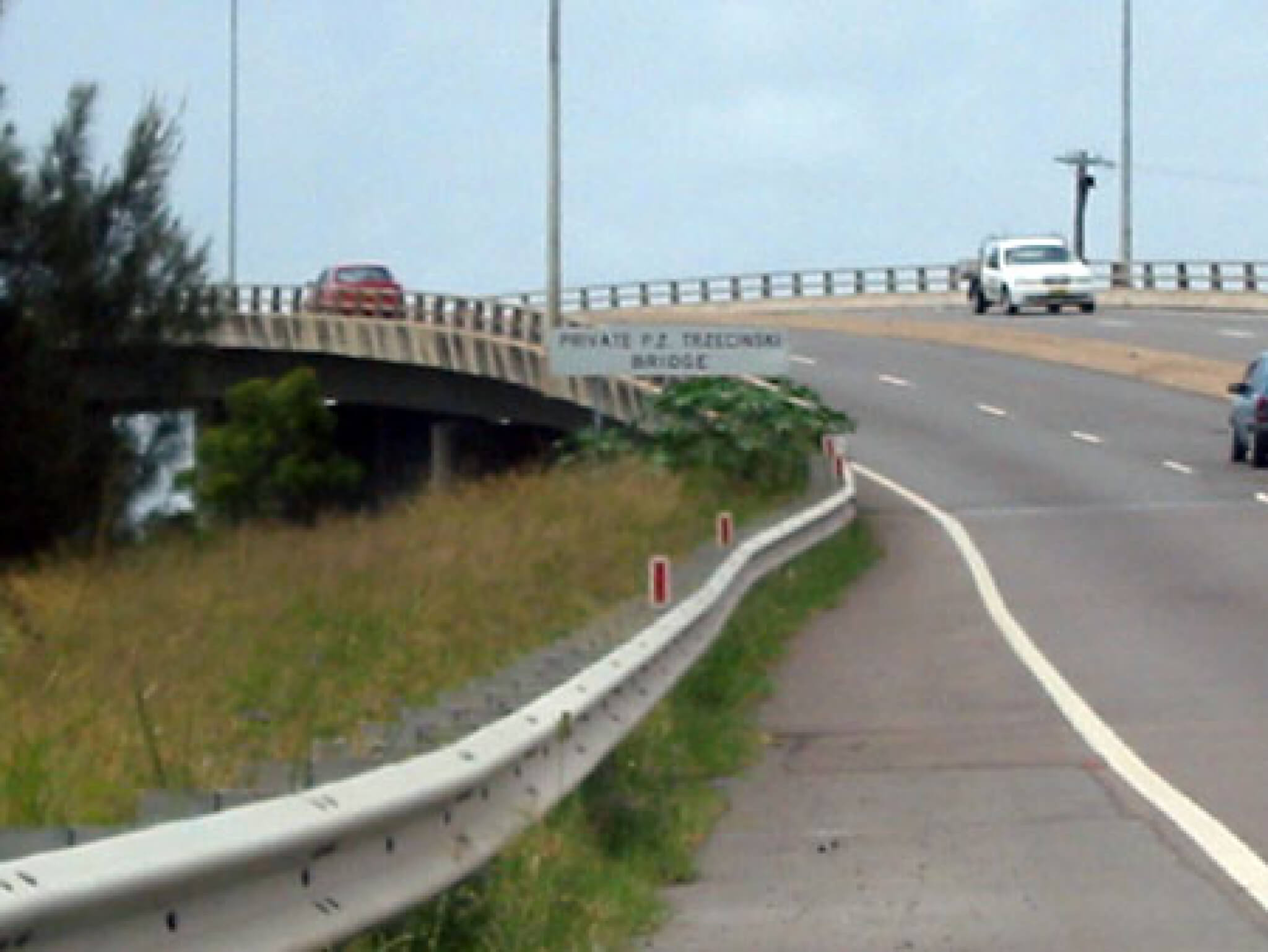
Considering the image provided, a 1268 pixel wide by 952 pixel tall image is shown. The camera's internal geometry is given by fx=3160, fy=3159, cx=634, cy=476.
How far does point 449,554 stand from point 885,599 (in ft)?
29.2

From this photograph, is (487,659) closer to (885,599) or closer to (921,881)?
(921,881)

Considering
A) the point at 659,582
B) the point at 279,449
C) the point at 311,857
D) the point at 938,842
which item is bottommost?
the point at 279,449

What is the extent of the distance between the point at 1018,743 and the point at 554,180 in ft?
118

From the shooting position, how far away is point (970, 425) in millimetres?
56344

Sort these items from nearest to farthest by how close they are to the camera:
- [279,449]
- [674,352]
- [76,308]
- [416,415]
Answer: [76,308]
[674,352]
[279,449]
[416,415]

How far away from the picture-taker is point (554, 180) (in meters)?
52.1

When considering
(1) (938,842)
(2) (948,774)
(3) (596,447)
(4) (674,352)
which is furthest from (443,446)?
(1) (938,842)

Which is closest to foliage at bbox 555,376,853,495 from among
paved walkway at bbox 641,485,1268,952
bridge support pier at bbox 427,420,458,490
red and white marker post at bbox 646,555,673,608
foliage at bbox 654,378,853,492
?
foliage at bbox 654,378,853,492

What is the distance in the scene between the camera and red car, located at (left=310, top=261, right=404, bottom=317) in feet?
231

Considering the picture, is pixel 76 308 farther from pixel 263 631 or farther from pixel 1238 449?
pixel 1238 449

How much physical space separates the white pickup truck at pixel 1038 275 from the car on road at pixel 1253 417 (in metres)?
38.6

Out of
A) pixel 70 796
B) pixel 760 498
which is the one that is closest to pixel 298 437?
pixel 760 498

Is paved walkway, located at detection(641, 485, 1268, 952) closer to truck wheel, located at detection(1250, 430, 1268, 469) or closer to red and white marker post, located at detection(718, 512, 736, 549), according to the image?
red and white marker post, located at detection(718, 512, 736, 549)

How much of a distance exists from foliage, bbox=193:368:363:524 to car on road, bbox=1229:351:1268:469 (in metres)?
16.6
